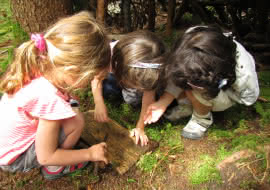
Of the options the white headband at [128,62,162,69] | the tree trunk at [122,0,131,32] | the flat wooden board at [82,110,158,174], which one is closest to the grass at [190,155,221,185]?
the flat wooden board at [82,110,158,174]

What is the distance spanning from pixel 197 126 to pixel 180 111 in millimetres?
271

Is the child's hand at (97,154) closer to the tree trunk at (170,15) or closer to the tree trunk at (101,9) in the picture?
the tree trunk at (101,9)

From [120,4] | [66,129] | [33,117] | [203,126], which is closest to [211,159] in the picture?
[203,126]

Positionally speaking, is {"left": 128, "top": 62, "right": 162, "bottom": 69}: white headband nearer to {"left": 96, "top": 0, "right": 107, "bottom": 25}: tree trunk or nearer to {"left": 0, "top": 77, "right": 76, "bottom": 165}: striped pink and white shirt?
{"left": 0, "top": 77, "right": 76, "bottom": 165}: striped pink and white shirt

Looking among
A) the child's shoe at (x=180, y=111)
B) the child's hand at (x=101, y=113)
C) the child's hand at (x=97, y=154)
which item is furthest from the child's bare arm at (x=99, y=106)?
the child's shoe at (x=180, y=111)

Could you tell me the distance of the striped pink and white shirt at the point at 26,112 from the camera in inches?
71.5

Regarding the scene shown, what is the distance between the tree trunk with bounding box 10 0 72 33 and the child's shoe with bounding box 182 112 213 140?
2.27 meters

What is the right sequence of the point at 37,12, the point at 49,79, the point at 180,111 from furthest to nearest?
the point at 37,12, the point at 180,111, the point at 49,79

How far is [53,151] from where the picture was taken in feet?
6.54

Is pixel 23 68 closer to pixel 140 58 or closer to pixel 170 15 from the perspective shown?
pixel 140 58

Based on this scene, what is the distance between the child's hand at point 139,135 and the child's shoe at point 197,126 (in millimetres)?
454

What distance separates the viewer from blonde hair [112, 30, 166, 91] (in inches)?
87.0

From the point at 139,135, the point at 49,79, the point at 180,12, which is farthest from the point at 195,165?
the point at 180,12

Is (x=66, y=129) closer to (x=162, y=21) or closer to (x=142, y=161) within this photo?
(x=142, y=161)
